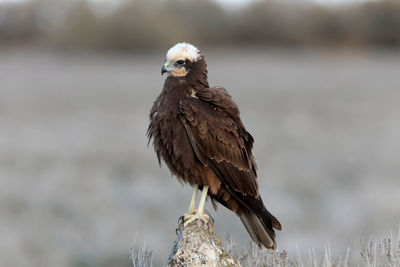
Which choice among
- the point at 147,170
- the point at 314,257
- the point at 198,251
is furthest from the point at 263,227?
the point at 147,170

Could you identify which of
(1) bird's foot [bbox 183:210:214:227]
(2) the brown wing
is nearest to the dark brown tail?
(2) the brown wing

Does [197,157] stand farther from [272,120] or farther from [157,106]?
[272,120]

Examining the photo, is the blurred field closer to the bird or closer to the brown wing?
the bird

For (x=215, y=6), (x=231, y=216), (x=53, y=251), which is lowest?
(x=53, y=251)

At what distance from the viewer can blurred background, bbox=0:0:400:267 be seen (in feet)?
33.7

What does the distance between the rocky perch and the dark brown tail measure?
351 mm

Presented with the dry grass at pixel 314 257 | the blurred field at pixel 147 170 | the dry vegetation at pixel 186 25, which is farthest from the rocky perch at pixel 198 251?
the dry vegetation at pixel 186 25

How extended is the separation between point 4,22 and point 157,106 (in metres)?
42.0

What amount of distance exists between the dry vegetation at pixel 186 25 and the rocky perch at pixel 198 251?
115ft

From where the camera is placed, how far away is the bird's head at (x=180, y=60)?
4.39 meters

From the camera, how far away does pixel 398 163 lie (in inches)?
560

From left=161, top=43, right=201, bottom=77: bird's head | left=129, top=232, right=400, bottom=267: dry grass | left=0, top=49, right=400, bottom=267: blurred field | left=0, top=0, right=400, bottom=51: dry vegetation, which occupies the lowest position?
left=129, top=232, right=400, bottom=267: dry grass

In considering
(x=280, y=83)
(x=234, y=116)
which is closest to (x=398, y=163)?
(x=234, y=116)

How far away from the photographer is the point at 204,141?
14.0 feet
